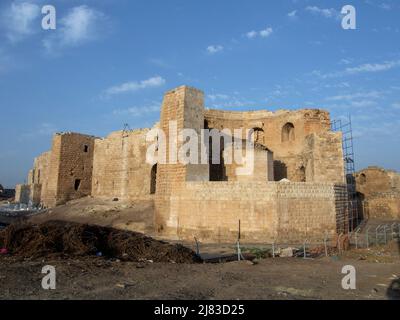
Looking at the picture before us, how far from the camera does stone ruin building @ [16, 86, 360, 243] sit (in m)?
13.7

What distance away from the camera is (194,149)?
16.0 meters

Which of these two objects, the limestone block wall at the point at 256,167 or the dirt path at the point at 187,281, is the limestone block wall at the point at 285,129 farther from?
the dirt path at the point at 187,281

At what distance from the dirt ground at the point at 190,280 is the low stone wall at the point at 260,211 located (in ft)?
15.3

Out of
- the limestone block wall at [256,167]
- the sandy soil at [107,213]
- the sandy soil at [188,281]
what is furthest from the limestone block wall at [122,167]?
the sandy soil at [188,281]

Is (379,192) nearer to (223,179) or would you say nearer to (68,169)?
(223,179)

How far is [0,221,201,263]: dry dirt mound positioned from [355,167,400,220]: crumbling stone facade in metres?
19.6

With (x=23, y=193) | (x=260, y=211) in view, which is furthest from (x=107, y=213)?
(x=23, y=193)

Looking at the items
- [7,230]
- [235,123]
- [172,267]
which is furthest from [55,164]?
[172,267]

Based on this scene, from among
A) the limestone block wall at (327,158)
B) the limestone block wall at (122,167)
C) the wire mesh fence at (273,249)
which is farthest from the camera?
the limestone block wall at (122,167)

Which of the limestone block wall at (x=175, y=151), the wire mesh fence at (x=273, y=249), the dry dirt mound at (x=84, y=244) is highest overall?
the limestone block wall at (x=175, y=151)

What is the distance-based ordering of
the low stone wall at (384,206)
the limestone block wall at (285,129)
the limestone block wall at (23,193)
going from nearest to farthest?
1. the limestone block wall at (285,129)
2. the low stone wall at (384,206)
3. the limestone block wall at (23,193)

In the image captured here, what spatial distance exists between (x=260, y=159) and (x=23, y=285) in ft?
47.8

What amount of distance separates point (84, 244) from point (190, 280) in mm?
3293

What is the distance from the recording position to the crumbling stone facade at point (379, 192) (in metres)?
23.2
